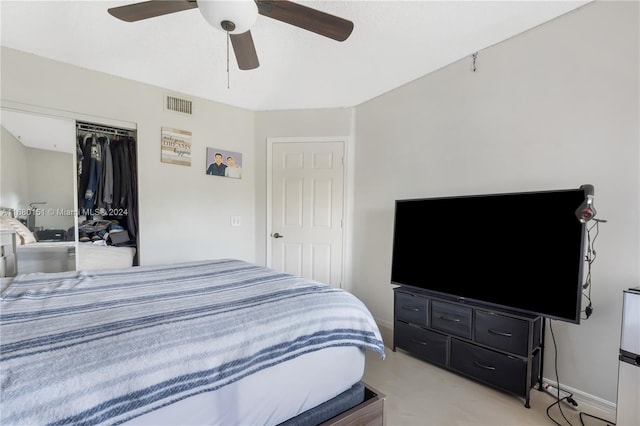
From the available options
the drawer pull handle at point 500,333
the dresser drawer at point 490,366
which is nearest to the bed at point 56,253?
the dresser drawer at point 490,366

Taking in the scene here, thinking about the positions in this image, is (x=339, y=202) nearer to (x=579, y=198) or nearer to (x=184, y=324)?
(x=579, y=198)

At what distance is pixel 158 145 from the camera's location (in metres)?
3.10

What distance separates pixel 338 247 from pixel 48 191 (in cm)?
272

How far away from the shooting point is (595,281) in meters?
1.86

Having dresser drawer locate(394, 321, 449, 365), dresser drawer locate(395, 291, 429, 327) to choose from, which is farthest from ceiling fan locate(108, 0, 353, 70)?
dresser drawer locate(394, 321, 449, 365)

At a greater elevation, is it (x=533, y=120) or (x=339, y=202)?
(x=533, y=120)

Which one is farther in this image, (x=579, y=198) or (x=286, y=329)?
(x=579, y=198)

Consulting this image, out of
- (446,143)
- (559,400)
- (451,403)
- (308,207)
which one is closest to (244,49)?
(446,143)

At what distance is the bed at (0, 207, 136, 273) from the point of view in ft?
7.99

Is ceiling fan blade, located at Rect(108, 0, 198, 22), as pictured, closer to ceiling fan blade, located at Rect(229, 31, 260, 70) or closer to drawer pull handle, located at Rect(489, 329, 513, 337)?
ceiling fan blade, located at Rect(229, 31, 260, 70)

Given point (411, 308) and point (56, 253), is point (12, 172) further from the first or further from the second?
point (411, 308)

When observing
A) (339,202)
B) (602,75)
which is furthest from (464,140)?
(339,202)

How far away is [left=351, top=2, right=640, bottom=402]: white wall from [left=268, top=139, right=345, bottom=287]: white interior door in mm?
820

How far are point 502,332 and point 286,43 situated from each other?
267cm
